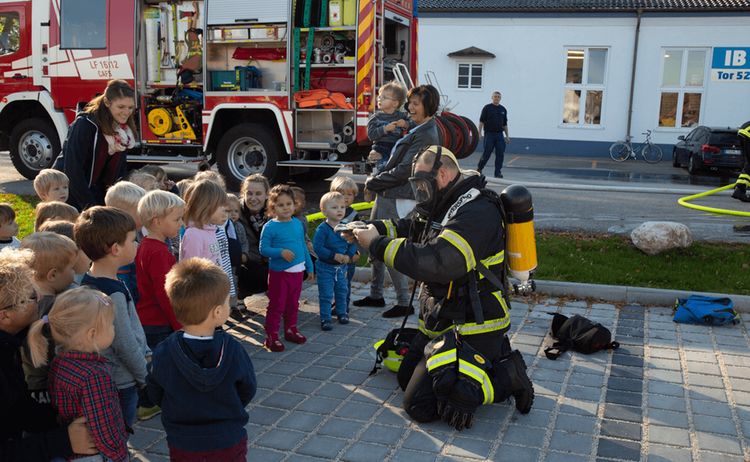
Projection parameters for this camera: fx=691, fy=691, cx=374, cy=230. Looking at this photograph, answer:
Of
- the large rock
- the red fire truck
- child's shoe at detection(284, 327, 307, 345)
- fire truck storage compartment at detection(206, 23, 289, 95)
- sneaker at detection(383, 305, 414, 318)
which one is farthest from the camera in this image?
fire truck storage compartment at detection(206, 23, 289, 95)

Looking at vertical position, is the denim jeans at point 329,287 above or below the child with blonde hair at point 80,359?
below

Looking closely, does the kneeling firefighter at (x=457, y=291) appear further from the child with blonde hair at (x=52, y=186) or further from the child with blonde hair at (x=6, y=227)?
the child with blonde hair at (x=52, y=186)

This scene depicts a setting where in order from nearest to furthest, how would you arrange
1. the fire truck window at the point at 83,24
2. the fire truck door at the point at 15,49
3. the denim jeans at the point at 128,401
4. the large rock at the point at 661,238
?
1. the denim jeans at the point at 128,401
2. the large rock at the point at 661,238
3. the fire truck window at the point at 83,24
4. the fire truck door at the point at 15,49

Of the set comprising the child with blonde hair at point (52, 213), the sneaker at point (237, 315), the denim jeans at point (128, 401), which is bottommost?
the sneaker at point (237, 315)

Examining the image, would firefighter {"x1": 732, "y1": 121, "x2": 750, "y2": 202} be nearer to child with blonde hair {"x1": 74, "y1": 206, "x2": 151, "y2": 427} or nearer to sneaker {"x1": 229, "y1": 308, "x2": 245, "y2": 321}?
sneaker {"x1": 229, "y1": 308, "x2": 245, "y2": 321}

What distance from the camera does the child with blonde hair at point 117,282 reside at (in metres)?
3.27

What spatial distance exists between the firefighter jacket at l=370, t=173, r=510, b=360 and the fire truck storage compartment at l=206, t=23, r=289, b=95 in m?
6.76

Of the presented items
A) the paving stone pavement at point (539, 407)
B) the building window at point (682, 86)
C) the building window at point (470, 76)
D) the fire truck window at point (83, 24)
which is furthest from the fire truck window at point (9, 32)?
the building window at point (682, 86)

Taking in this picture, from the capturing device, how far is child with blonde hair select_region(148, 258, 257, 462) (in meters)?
2.74

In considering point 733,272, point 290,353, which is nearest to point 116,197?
point 290,353

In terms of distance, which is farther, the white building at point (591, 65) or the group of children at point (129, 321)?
the white building at point (591, 65)

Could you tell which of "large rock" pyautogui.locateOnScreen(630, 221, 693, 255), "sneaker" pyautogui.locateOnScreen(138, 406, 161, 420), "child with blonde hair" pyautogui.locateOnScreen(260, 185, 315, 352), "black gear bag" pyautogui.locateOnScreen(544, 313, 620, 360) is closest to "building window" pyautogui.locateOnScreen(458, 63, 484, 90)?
"large rock" pyautogui.locateOnScreen(630, 221, 693, 255)

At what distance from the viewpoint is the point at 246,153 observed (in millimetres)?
11219

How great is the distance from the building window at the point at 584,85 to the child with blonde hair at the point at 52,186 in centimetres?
2170
